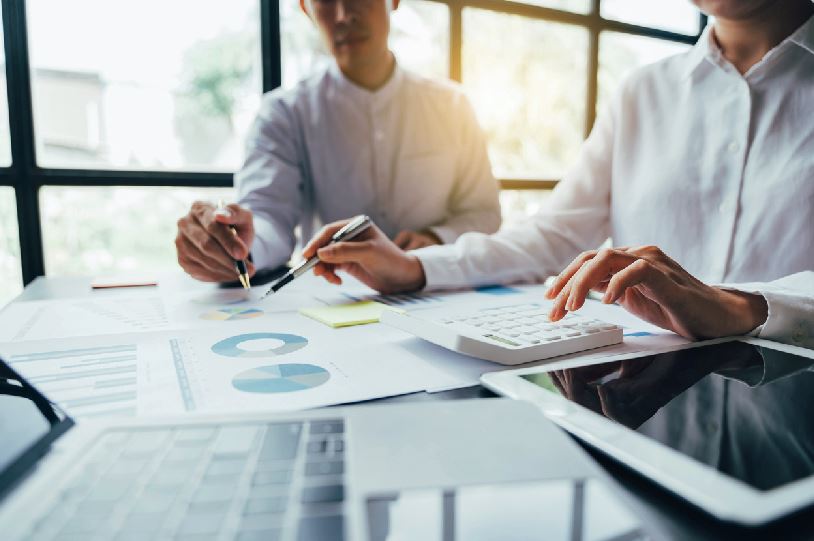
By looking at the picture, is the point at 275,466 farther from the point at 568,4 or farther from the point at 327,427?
the point at 568,4

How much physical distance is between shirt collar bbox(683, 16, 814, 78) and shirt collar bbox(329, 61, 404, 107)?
0.73m

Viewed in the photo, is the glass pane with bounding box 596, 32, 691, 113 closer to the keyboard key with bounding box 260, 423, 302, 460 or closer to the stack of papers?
the stack of papers

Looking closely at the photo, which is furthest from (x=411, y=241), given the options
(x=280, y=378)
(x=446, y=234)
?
(x=280, y=378)

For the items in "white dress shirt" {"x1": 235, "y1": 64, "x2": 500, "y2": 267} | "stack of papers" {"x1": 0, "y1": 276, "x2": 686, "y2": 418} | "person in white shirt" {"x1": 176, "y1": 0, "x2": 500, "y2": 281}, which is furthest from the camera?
"white dress shirt" {"x1": 235, "y1": 64, "x2": 500, "y2": 267}

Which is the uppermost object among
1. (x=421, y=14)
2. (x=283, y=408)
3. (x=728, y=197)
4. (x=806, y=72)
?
(x=421, y=14)

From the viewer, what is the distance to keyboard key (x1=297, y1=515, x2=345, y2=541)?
22cm

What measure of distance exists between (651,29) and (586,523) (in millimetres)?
2499

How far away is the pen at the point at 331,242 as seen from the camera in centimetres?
82

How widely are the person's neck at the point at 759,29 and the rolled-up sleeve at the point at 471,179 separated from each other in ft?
2.12

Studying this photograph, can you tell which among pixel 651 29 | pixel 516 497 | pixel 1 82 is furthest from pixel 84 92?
pixel 651 29

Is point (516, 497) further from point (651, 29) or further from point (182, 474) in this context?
point (651, 29)

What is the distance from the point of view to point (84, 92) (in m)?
1.60

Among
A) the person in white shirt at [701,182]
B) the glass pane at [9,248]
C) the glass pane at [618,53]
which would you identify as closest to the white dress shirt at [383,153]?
the person in white shirt at [701,182]

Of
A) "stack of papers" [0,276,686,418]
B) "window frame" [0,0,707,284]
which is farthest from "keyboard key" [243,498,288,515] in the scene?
"window frame" [0,0,707,284]
